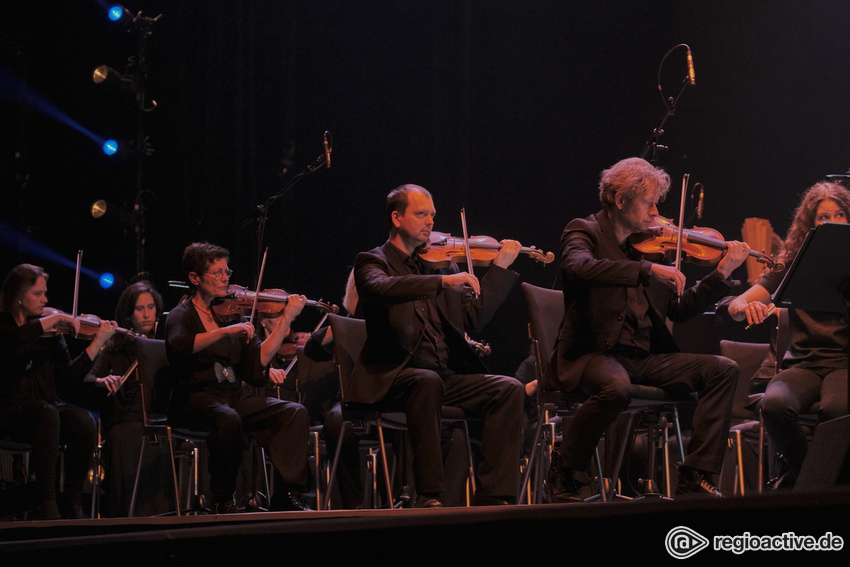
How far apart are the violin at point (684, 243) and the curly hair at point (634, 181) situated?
0.15 meters

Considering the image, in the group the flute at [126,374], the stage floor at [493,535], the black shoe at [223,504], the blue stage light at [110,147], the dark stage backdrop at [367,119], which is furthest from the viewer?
the blue stage light at [110,147]

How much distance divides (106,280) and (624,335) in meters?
4.10

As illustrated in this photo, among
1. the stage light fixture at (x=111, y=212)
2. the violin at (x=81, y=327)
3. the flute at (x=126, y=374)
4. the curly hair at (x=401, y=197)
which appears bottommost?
the flute at (x=126, y=374)

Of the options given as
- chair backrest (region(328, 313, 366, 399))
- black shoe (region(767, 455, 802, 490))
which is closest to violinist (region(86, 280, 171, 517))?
chair backrest (region(328, 313, 366, 399))

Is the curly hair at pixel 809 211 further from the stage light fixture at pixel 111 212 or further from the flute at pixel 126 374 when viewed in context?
the stage light fixture at pixel 111 212

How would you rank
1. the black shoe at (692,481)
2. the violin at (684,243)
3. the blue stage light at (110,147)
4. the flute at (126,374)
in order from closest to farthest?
the black shoe at (692,481) → the violin at (684,243) → the flute at (126,374) → the blue stage light at (110,147)

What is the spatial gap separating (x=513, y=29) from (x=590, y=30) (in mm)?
518

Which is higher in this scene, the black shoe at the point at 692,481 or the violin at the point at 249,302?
the violin at the point at 249,302

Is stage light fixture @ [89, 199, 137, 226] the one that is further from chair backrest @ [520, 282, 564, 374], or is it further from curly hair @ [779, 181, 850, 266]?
curly hair @ [779, 181, 850, 266]

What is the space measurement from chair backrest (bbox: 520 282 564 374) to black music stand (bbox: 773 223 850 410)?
92 centimetres

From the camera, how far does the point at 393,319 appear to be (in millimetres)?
3463

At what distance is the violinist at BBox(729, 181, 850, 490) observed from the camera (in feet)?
10.9

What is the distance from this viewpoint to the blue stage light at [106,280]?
20.4 ft

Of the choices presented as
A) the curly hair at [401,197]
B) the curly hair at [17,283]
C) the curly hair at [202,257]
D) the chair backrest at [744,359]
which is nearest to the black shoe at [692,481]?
the chair backrest at [744,359]
